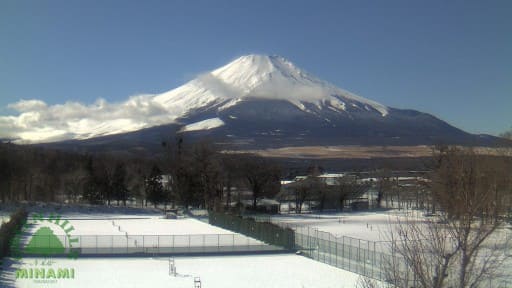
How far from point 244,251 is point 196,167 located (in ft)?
128

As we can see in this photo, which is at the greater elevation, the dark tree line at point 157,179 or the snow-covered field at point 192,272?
the dark tree line at point 157,179

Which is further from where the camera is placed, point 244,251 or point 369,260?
point 244,251

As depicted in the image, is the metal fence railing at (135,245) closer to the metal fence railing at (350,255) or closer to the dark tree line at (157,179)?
the metal fence railing at (350,255)

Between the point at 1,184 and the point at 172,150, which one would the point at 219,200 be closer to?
the point at 172,150

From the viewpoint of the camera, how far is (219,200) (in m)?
68.3

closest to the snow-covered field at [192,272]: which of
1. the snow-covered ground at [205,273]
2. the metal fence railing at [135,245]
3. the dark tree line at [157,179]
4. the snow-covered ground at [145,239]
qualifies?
the snow-covered ground at [205,273]

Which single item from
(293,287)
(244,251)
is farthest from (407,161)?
(293,287)

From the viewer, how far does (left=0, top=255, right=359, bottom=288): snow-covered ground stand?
21.1 m

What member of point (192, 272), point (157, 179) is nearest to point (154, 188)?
point (157, 179)

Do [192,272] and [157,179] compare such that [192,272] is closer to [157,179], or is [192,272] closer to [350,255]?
[350,255]

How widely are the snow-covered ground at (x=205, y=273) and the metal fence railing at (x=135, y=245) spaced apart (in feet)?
4.90

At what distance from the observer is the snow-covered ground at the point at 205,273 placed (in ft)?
69.3

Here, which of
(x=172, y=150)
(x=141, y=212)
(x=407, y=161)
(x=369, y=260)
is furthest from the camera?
(x=407, y=161)

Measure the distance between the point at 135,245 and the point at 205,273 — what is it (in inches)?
333
